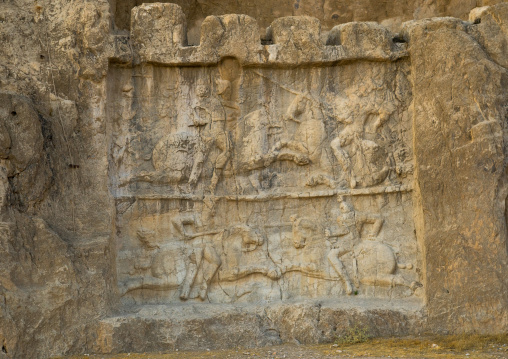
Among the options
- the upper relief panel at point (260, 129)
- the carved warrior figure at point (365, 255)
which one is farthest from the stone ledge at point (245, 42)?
the carved warrior figure at point (365, 255)

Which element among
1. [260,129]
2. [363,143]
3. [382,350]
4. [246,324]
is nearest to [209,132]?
[260,129]

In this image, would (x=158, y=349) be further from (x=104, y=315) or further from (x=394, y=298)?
(x=394, y=298)

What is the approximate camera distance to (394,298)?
8648 millimetres

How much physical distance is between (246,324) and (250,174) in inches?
73.3

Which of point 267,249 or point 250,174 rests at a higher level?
point 250,174

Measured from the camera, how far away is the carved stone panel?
8.66 metres

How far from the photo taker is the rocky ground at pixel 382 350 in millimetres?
7559

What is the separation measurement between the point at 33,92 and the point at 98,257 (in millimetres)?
2033

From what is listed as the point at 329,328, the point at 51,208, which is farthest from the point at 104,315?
the point at 329,328

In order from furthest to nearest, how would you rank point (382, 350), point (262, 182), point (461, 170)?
point (262, 182) < point (461, 170) < point (382, 350)

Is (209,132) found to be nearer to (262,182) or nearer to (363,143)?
(262,182)

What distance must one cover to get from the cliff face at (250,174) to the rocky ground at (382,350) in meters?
0.20

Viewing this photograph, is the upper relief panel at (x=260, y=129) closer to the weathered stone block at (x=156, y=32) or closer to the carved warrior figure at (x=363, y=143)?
the carved warrior figure at (x=363, y=143)

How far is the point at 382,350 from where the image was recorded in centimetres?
775
